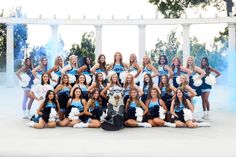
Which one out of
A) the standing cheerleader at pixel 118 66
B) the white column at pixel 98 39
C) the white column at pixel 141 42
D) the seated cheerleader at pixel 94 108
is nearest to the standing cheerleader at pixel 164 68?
the standing cheerleader at pixel 118 66

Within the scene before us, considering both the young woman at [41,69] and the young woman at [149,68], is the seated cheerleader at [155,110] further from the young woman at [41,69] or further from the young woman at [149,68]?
the young woman at [41,69]

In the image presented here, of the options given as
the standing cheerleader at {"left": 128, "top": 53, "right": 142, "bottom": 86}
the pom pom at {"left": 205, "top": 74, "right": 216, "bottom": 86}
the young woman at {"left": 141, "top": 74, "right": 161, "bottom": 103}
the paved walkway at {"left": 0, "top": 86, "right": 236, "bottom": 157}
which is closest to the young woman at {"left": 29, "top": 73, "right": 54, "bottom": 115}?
the paved walkway at {"left": 0, "top": 86, "right": 236, "bottom": 157}

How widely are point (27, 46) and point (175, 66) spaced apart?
34917 millimetres

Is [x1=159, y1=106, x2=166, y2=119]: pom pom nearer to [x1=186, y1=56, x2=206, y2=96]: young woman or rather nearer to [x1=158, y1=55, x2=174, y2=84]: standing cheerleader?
[x1=158, y1=55, x2=174, y2=84]: standing cheerleader

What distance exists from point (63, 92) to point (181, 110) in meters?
3.90

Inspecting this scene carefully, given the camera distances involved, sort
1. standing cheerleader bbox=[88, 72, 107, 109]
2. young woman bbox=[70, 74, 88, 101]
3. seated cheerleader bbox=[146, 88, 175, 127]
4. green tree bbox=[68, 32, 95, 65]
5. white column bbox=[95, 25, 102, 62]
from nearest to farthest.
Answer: seated cheerleader bbox=[146, 88, 175, 127]
young woman bbox=[70, 74, 88, 101]
standing cheerleader bbox=[88, 72, 107, 109]
white column bbox=[95, 25, 102, 62]
green tree bbox=[68, 32, 95, 65]

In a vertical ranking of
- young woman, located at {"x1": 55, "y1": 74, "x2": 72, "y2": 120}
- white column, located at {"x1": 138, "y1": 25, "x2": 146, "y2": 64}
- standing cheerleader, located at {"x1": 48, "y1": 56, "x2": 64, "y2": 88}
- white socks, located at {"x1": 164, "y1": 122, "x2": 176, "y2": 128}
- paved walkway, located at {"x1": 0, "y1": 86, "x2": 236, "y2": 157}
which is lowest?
paved walkway, located at {"x1": 0, "y1": 86, "x2": 236, "y2": 157}

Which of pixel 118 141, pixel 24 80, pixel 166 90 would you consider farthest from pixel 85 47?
pixel 118 141

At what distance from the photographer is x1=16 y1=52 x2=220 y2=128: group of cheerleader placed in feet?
42.0

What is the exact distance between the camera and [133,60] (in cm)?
1406

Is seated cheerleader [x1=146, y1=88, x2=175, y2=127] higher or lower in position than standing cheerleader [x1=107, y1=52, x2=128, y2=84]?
lower

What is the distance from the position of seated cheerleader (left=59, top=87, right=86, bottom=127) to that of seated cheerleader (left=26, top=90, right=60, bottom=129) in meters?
0.42

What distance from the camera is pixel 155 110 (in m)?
12.9

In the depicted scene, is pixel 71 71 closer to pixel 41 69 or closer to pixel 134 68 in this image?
pixel 41 69
